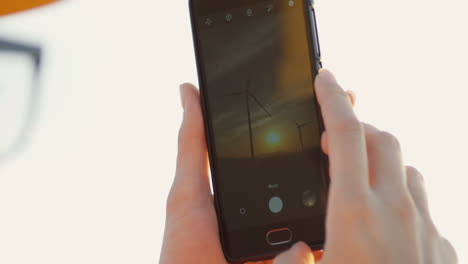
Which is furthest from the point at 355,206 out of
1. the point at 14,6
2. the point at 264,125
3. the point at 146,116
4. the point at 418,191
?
the point at 14,6

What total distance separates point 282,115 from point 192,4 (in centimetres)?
16

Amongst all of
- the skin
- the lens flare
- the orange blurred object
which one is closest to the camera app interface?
the lens flare

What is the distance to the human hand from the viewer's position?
375 millimetres

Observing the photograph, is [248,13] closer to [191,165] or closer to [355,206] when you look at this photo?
[191,165]

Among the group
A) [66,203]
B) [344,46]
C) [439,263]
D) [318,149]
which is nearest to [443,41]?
[344,46]

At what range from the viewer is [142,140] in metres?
0.77

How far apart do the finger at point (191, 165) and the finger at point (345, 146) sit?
0.61 ft

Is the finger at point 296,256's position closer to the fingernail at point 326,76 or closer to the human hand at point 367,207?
the human hand at point 367,207

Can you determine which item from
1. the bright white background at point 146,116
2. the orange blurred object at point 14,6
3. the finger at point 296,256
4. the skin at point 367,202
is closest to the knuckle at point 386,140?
the skin at point 367,202

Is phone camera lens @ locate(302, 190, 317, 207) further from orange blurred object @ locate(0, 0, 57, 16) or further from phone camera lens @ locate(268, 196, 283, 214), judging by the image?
orange blurred object @ locate(0, 0, 57, 16)

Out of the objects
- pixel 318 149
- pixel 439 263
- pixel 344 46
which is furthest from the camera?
pixel 344 46

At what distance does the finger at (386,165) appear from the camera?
1.33 feet

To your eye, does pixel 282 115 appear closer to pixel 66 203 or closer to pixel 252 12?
pixel 252 12

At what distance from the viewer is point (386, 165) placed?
417 mm
